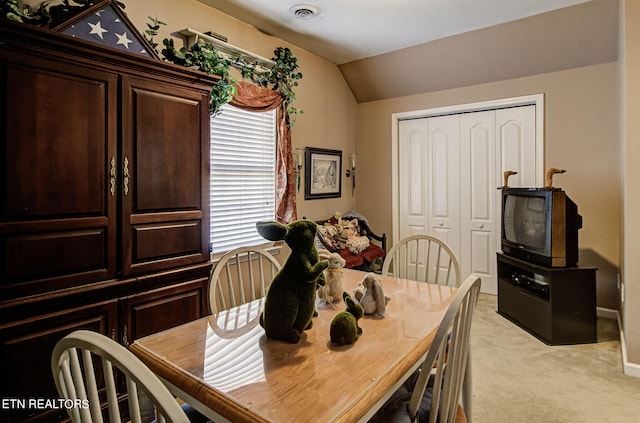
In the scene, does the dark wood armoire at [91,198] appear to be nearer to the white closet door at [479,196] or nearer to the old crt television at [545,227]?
the old crt television at [545,227]

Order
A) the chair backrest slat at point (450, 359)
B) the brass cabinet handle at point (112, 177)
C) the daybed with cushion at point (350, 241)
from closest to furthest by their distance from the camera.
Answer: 1. the chair backrest slat at point (450, 359)
2. the brass cabinet handle at point (112, 177)
3. the daybed with cushion at point (350, 241)

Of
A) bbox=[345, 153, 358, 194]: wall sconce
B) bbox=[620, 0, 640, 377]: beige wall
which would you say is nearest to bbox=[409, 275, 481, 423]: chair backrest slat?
bbox=[620, 0, 640, 377]: beige wall

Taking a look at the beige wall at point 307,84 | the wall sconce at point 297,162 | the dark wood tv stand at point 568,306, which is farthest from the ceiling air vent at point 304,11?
the dark wood tv stand at point 568,306

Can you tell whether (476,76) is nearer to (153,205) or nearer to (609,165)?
(609,165)

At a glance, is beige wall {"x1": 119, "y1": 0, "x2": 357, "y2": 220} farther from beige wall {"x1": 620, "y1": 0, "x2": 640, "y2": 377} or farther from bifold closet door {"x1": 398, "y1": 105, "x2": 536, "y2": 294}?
beige wall {"x1": 620, "y1": 0, "x2": 640, "y2": 377}

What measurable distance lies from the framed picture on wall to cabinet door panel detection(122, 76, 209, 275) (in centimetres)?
192

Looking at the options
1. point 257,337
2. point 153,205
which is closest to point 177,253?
point 153,205

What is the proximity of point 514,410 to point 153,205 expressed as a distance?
2388 millimetres

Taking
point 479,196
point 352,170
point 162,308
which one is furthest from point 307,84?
point 162,308

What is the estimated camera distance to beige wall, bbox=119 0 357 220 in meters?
2.76

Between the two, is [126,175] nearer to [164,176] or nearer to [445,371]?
[164,176]

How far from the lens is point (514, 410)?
2.11 meters

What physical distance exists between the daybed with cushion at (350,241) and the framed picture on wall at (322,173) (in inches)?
14.0

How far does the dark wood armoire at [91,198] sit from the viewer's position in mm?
1581
